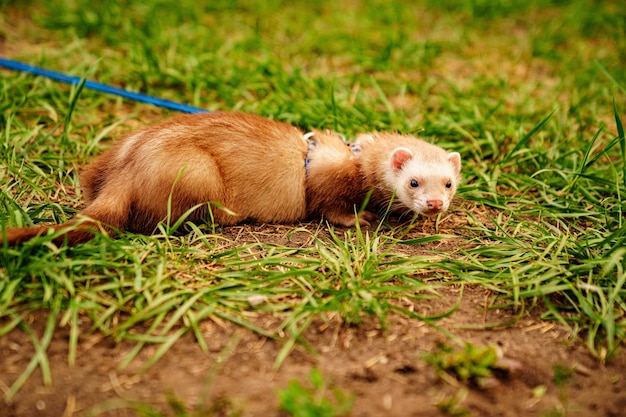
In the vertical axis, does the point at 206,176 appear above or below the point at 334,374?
above

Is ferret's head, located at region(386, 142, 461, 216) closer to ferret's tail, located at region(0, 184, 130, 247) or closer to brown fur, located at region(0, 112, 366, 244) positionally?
brown fur, located at region(0, 112, 366, 244)

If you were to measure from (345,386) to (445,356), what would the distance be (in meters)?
0.53

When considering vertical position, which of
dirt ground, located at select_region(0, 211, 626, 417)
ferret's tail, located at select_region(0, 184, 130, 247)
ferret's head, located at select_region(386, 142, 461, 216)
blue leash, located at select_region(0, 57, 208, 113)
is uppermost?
blue leash, located at select_region(0, 57, 208, 113)

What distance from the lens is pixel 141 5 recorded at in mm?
6777

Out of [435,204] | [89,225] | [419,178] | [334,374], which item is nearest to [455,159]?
[419,178]

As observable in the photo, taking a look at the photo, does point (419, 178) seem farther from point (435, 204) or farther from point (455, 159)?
point (455, 159)

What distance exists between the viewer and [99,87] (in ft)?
16.7

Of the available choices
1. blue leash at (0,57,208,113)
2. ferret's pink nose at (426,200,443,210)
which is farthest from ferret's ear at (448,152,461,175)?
blue leash at (0,57,208,113)

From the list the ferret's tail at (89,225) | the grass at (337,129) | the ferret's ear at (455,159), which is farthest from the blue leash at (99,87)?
the ferret's ear at (455,159)

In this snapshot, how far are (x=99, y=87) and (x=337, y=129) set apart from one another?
2.22m

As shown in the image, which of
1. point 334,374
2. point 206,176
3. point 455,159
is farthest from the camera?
point 455,159

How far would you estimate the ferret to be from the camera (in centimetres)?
347

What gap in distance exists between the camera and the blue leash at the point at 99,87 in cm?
496

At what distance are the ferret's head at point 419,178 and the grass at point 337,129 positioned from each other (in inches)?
10.1
